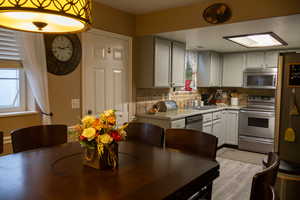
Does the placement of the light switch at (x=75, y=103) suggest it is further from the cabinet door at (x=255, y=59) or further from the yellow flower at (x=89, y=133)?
the cabinet door at (x=255, y=59)

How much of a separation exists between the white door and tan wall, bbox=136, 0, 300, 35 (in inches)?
18.2

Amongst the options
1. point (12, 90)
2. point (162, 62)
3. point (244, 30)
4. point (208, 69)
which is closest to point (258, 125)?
point (208, 69)

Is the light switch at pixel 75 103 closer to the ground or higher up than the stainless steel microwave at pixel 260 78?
closer to the ground

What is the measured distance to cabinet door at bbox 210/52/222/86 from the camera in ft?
17.1

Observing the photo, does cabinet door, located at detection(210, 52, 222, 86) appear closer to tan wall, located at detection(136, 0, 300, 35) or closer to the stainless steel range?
the stainless steel range

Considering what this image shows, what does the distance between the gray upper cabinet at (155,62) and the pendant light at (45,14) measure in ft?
7.01

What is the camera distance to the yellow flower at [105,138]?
1.42 m

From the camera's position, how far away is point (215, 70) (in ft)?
17.5

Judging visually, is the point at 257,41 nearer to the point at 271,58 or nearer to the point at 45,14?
the point at 271,58

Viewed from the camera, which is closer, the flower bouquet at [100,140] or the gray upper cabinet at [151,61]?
the flower bouquet at [100,140]

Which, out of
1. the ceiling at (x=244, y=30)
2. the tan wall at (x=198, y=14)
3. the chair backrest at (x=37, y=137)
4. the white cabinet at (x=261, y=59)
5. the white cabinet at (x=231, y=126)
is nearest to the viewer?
the chair backrest at (x=37, y=137)

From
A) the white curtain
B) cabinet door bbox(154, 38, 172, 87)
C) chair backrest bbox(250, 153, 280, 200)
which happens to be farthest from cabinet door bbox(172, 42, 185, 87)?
chair backrest bbox(250, 153, 280, 200)

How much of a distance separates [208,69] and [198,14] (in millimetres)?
2179

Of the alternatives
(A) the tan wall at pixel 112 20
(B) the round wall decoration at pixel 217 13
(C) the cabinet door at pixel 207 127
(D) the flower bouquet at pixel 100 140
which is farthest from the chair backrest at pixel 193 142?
(C) the cabinet door at pixel 207 127
